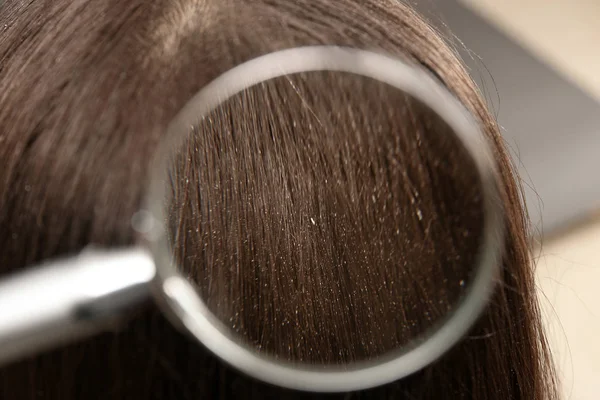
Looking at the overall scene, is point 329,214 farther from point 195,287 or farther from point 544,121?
point 544,121

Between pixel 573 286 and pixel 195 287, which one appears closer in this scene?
pixel 195 287

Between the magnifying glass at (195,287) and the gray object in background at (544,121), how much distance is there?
2.16 feet

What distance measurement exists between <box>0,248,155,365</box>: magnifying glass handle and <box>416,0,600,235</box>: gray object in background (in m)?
0.79

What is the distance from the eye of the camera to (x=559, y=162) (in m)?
1.02

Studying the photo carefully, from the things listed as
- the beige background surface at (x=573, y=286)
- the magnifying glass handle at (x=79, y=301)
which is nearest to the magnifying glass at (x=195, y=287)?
the magnifying glass handle at (x=79, y=301)

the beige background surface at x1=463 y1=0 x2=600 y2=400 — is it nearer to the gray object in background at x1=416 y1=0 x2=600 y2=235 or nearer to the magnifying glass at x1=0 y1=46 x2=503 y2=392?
the gray object in background at x1=416 y1=0 x2=600 y2=235

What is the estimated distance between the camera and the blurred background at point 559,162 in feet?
3.33

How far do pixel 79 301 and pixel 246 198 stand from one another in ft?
0.36

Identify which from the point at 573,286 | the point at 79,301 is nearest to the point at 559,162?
the point at 573,286

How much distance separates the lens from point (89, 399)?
0.34 m

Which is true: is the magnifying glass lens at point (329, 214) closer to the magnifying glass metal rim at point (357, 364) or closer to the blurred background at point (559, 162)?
the magnifying glass metal rim at point (357, 364)

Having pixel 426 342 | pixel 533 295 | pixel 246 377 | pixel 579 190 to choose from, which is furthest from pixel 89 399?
pixel 579 190

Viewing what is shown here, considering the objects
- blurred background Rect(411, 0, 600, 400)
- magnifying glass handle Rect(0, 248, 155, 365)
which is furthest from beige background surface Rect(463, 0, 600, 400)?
magnifying glass handle Rect(0, 248, 155, 365)

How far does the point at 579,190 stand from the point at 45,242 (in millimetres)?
955
